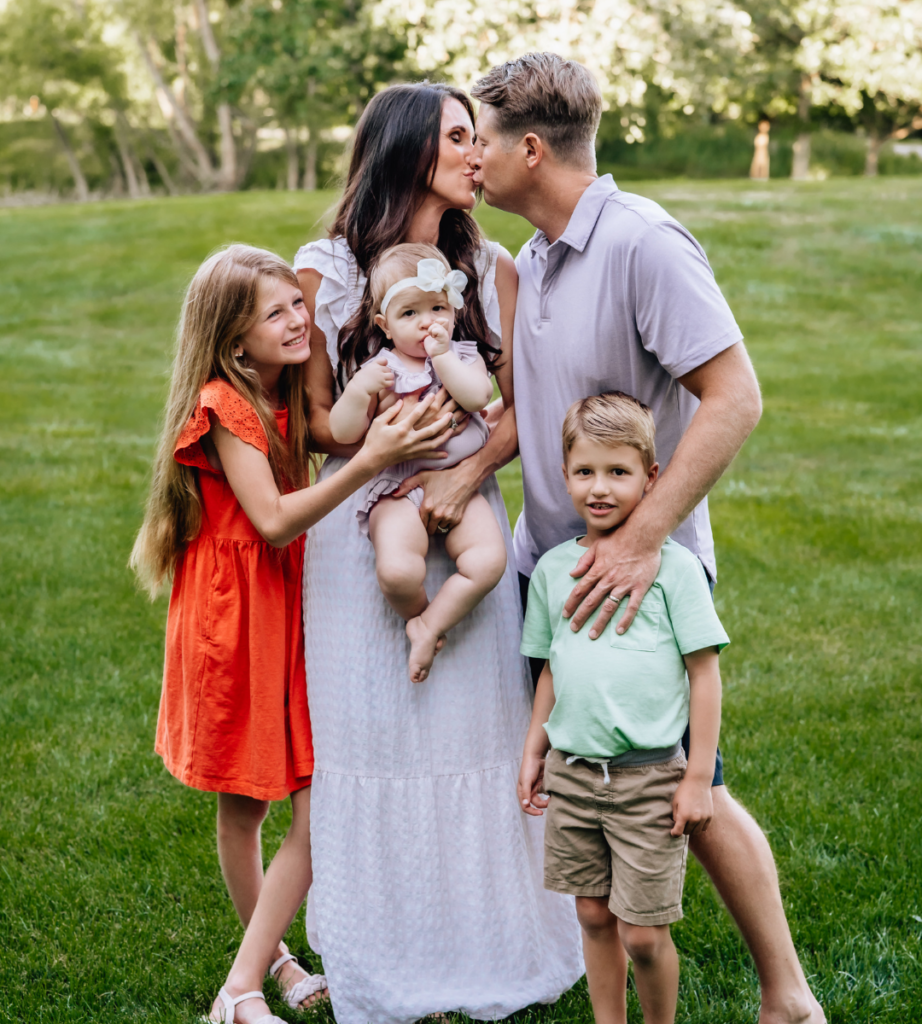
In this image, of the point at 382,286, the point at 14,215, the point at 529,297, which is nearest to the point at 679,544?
the point at 529,297

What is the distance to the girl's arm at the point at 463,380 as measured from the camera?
253 centimetres

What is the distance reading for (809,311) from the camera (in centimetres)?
1441

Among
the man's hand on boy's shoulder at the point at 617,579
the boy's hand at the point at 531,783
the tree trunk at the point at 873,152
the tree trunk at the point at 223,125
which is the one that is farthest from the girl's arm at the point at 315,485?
the tree trunk at the point at 873,152

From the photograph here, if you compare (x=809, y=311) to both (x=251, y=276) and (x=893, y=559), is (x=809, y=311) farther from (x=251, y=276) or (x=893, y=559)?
(x=251, y=276)

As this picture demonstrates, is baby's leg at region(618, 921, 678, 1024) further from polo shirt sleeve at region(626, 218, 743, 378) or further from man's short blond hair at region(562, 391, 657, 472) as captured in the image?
polo shirt sleeve at region(626, 218, 743, 378)

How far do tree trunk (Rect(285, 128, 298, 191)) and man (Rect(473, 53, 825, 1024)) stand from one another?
36.0 meters

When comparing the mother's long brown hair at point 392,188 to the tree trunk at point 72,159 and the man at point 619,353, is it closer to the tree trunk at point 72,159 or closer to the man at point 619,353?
the man at point 619,353

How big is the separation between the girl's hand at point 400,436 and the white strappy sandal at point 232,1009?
1414 mm

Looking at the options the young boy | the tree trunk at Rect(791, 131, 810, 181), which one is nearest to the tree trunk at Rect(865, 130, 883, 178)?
the tree trunk at Rect(791, 131, 810, 181)

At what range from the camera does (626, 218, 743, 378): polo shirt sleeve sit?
7.91 feet

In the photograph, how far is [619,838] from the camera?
2352 millimetres

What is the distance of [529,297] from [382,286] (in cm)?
38

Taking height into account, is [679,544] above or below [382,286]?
below

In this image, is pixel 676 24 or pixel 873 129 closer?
pixel 676 24
